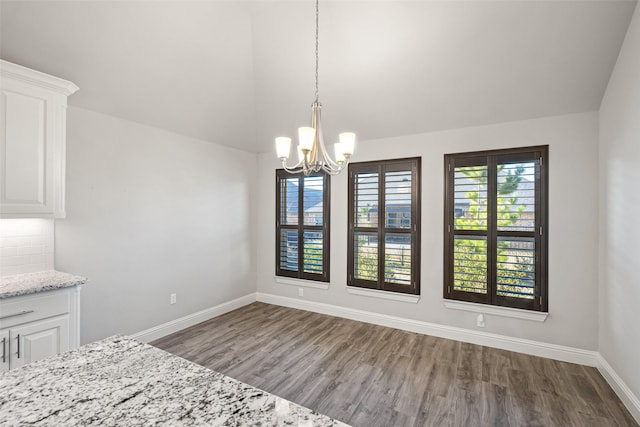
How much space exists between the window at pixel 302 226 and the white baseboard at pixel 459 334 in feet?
1.43

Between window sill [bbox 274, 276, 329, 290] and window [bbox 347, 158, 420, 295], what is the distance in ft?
1.40

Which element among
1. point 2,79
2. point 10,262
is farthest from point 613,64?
point 10,262

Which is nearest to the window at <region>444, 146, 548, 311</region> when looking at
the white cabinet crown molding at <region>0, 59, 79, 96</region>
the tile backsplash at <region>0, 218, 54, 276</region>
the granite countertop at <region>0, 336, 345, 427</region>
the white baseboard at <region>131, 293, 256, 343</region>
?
the white baseboard at <region>131, 293, 256, 343</region>

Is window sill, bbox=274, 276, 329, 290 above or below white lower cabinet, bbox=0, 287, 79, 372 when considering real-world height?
below

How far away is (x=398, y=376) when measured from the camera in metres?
2.75

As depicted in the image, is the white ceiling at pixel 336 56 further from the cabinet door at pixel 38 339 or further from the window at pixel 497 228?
the cabinet door at pixel 38 339

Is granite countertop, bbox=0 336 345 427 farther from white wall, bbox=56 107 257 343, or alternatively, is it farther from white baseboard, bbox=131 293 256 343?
white baseboard, bbox=131 293 256 343

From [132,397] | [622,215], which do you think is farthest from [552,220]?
[132,397]

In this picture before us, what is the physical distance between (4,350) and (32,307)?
0.28 meters

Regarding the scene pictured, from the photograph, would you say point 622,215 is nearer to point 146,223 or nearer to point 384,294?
point 384,294

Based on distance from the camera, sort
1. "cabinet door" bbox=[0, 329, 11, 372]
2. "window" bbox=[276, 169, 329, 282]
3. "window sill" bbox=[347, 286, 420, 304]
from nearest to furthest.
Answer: "cabinet door" bbox=[0, 329, 11, 372]
"window sill" bbox=[347, 286, 420, 304]
"window" bbox=[276, 169, 329, 282]

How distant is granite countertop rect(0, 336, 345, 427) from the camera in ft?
2.26

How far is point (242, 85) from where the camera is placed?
3611mm

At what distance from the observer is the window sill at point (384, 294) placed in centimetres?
376
